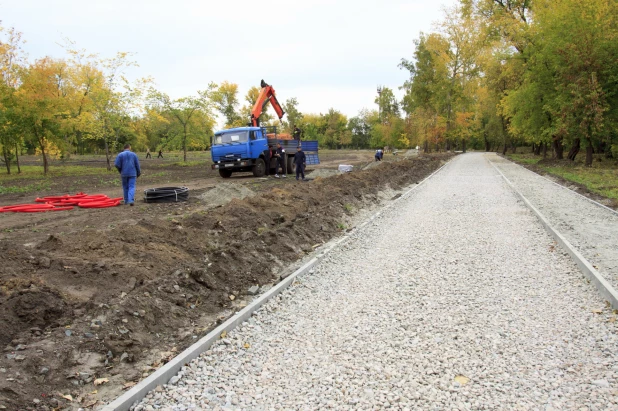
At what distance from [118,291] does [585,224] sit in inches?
372

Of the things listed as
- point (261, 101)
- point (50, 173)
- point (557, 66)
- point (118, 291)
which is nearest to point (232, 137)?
→ point (261, 101)

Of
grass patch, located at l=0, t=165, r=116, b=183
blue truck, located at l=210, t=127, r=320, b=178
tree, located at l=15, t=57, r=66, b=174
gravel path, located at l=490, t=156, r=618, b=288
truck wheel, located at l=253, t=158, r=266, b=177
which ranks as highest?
tree, located at l=15, t=57, r=66, b=174

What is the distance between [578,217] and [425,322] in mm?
7926

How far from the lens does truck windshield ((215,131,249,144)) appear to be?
21.5 m

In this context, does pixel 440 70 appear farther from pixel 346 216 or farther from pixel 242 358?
pixel 242 358

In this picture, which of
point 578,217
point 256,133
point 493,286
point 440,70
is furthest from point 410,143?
point 493,286

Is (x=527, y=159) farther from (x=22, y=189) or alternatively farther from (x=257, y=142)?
(x=22, y=189)

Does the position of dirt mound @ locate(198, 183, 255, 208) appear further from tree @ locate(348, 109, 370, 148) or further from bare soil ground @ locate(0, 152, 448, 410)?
tree @ locate(348, 109, 370, 148)

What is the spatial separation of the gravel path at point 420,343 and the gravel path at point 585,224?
1.69 feet

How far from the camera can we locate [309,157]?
29203 mm

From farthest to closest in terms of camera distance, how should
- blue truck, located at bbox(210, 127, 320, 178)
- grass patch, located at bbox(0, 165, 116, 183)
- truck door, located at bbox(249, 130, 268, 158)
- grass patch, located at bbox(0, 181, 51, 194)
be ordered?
grass patch, located at bbox(0, 165, 116, 183) < truck door, located at bbox(249, 130, 268, 158) < blue truck, located at bbox(210, 127, 320, 178) < grass patch, located at bbox(0, 181, 51, 194)

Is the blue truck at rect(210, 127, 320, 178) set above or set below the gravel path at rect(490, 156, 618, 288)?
above

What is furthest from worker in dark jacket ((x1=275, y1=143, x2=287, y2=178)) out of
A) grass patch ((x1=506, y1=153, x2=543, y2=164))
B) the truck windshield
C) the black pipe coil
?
grass patch ((x1=506, y1=153, x2=543, y2=164))

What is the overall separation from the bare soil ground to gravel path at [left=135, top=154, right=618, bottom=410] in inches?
24.1
